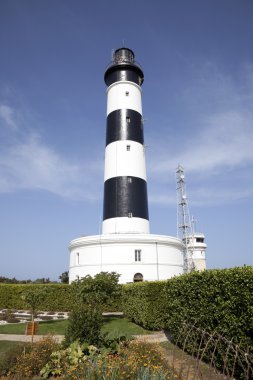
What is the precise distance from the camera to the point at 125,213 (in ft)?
91.8

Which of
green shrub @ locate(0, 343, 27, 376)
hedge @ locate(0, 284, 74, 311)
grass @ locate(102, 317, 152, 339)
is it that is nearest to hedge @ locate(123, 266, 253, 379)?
grass @ locate(102, 317, 152, 339)

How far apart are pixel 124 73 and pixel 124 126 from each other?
23.8ft

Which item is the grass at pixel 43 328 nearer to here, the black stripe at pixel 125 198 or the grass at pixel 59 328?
the grass at pixel 59 328

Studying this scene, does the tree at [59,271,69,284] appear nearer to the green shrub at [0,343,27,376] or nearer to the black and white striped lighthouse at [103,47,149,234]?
the black and white striped lighthouse at [103,47,149,234]

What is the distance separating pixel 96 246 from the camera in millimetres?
27031

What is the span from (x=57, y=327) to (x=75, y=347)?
30.2 feet

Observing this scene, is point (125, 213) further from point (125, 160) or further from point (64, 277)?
point (64, 277)

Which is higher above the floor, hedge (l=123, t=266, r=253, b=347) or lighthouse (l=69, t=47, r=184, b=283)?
lighthouse (l=69, t=47, r=184, b=283)

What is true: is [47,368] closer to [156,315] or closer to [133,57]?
[156,315]

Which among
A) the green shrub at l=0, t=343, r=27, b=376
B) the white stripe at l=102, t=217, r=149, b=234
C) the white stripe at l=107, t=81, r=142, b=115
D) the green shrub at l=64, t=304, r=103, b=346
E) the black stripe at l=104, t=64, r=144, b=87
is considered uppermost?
the black stripe at l=104, t=64, r=144, b=87

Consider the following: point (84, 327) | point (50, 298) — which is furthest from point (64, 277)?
point (84, 327)

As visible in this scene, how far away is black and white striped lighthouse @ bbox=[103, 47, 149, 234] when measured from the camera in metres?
28.2

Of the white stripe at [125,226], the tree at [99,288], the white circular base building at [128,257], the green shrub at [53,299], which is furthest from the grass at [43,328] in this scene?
the white stripe at [125,226]

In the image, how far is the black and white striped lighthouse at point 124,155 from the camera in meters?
28.2
